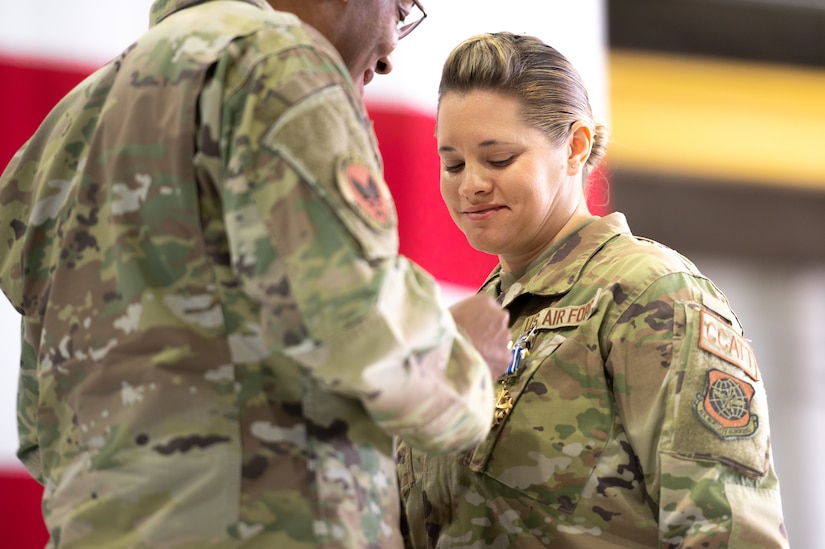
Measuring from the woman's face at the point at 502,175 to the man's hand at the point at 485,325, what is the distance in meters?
0.42

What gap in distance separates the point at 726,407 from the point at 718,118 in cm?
328

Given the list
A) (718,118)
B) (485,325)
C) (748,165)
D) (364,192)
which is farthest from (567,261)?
(748,165)

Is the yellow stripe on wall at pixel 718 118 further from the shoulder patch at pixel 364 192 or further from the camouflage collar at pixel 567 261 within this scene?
the shoulder patch at pixel 364 192

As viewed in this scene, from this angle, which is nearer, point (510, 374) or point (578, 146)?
point (510, 374)

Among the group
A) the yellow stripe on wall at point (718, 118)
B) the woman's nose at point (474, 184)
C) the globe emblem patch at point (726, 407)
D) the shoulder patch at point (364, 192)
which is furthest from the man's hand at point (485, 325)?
the yellow stripe on wall at point (718, 118)

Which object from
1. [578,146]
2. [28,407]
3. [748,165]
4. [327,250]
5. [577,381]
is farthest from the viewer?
[748,165]

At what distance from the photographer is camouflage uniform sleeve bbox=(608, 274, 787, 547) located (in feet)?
4.37

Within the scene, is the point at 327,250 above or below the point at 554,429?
above

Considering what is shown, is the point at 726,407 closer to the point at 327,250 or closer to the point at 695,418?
the point at 695,418


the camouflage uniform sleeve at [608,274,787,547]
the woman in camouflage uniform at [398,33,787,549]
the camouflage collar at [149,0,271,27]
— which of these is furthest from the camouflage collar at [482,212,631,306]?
the camouflage collar at [149,0,271,27]

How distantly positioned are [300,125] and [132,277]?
0.23 meters

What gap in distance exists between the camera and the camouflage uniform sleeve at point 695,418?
133cm

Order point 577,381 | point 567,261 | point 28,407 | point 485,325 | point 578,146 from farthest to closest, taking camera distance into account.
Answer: point 578,146 → point 567,261 → point 577,381 → point 28,407 → point 485,325

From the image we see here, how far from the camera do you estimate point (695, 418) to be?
135 cm
